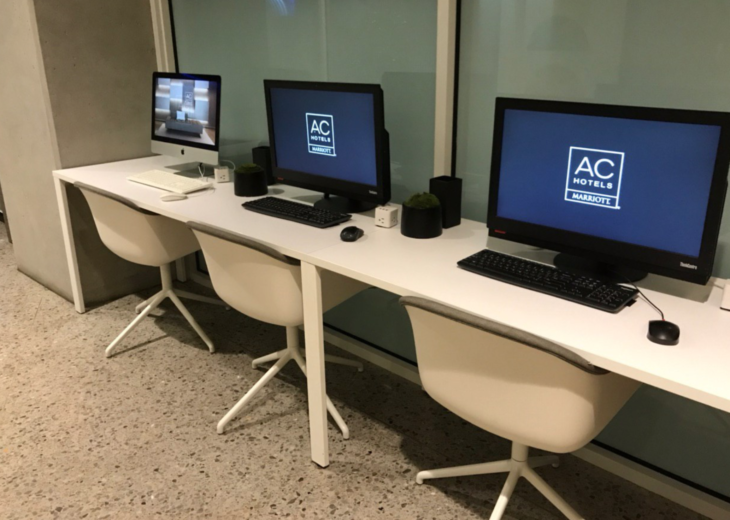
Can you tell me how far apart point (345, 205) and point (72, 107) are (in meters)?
1.69

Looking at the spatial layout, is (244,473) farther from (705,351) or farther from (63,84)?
(63,84)

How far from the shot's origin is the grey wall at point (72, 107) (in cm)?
306

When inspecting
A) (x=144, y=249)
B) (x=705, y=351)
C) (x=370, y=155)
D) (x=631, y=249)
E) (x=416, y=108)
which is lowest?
(x=144, y=249)

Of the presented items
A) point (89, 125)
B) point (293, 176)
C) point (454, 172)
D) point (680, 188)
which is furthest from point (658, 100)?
point (89, 125)

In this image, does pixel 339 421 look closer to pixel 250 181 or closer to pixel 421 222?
pixel 421 222

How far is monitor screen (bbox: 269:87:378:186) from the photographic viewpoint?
2258mm

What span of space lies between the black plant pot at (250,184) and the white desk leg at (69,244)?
109 centimetres

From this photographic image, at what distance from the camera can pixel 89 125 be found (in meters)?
3.25

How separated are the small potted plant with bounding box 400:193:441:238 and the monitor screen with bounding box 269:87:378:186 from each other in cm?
26

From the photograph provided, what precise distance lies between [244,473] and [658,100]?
5.87 ft

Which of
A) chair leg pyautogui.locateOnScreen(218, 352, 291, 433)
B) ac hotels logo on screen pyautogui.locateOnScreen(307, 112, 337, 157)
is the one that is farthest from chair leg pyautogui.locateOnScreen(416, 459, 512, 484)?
ac hotels logo on screen pyautogui.locateOnScreen(307, 112, 337, 157)

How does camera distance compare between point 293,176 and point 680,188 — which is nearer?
point 680,188

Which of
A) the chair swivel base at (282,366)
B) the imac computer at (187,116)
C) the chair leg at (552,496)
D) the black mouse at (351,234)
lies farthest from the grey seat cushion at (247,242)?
the chair leg at (552,496)

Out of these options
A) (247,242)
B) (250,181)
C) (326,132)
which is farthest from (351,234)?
(250,181)
